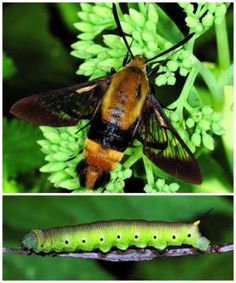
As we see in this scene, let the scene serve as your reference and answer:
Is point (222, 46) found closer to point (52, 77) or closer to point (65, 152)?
point (65, 152)

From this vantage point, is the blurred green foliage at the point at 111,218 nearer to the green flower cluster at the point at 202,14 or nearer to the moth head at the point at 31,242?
the moth head at the point at 31,242

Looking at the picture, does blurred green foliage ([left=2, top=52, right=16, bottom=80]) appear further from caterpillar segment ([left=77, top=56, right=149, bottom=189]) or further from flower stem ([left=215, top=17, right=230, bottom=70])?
flower stem ([left=215, top=17, right=230, bottom=70])

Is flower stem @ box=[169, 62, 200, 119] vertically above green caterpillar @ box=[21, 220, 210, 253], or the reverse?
flower stem @ box=[169, 62, 200, 119]

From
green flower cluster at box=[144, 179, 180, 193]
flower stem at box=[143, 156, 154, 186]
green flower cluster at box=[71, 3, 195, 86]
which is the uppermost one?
green flower cluster at box=[71, 3, 195, 86]

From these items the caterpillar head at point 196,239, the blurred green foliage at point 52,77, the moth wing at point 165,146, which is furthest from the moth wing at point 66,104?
the caterpillar head at point 196,239

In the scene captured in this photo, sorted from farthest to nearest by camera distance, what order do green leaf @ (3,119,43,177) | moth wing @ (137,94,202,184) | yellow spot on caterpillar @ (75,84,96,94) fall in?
1. green leaf @ (3,119,43,177)
2. yellow spot on caterpillar @ (75,84,96,94)
3. moth wing @ (137,94,202,184)

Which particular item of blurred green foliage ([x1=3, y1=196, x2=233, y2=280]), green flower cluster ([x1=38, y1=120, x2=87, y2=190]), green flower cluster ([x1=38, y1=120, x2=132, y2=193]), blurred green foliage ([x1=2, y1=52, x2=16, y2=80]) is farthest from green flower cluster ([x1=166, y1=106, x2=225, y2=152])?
blurred green foliage ([x1=2, y1=52, x2=16, y2=80])

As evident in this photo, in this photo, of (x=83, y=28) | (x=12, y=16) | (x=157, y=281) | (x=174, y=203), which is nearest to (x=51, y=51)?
(x=12, y=16)
